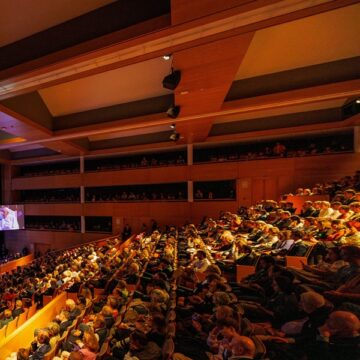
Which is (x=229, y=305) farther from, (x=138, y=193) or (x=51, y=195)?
(x=51, y=195)

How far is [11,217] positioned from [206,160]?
8.18 m

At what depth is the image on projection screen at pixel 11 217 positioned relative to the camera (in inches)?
386

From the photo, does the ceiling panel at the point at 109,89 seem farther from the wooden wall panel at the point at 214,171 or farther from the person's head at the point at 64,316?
the person's head at the point at 64,316

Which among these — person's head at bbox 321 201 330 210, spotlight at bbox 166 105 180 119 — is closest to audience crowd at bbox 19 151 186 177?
spotlight at bbox 166 105 180 119

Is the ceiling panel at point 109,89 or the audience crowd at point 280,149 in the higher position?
the ceiling panel at point 109,89

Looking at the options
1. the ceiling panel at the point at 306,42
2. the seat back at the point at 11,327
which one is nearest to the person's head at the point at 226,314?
the seat back at the point at 11,327

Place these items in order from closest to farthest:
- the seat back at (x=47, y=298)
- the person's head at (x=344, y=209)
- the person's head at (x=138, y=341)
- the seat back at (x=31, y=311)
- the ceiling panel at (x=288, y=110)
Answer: the person's head at (x=138, y=341)
the seat back at (x=31, y=311)
the seat back at (x=47, y=298)
the person's head at (x=344, y=209)
the ceiling panel at (x=288, y=110)

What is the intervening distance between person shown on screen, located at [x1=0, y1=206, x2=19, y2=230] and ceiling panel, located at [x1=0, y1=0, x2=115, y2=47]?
9.00 m

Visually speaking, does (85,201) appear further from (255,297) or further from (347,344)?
(347,344)

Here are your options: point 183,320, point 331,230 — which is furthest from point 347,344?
point 331,230

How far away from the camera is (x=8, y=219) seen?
32.6 feet

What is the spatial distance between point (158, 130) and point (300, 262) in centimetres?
632

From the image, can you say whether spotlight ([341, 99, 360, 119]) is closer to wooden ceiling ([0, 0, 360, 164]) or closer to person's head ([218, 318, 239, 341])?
wooden ceiling ([0, 0, 360, 164])

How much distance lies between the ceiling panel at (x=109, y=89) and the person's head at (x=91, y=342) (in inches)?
144
